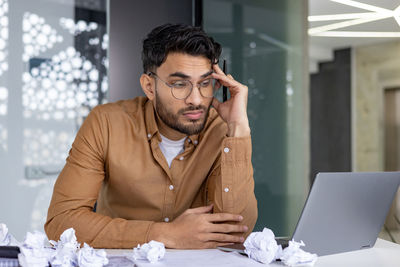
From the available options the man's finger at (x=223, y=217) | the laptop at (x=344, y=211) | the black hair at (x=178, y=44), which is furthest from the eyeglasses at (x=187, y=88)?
the laptop at (x=344, y=211)

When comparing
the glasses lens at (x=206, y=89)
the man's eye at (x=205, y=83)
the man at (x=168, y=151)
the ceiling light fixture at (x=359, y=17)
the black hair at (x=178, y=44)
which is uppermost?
the ceiling light fixture at (x=359, y=17)

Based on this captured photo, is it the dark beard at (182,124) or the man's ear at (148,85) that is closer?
the dark beard at (182,124)

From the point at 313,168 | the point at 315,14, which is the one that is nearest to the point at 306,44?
the point at 315,14

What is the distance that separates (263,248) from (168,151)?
791 mm

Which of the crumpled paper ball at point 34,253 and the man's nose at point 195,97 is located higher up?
the man's nose at point 195,97

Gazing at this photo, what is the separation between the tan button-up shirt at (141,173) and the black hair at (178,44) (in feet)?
0.75

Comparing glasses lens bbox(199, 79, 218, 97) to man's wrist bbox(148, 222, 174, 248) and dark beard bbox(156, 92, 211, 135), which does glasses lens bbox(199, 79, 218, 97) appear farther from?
man's wrist bbox(148, 222, 174, 248)

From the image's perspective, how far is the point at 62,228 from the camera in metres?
1.52

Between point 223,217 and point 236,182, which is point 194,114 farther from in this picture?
point 223,217

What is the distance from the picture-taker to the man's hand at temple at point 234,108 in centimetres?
170

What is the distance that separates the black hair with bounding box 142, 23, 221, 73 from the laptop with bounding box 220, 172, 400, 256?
2.55 ft

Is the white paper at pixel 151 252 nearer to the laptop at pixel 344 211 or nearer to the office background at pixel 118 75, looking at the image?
the laptop at pixel 344 211

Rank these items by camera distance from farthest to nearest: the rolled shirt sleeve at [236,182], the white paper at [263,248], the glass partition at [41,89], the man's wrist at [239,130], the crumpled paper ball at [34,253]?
the glass partition at [41,89] → the man's wrist at [239,130] → the rolled shirt sleeve at [236,182] → the white paper at [263,248] → the crumpled paper ball at [34,253]

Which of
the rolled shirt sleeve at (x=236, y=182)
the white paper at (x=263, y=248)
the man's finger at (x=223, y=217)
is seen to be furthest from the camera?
the rolled shirt sleeve at (x=236, y=182)
